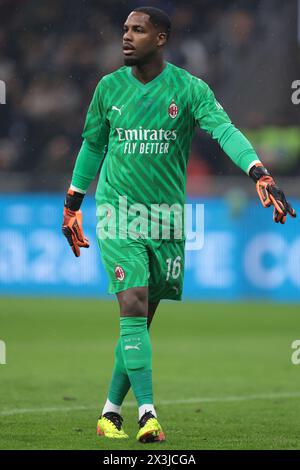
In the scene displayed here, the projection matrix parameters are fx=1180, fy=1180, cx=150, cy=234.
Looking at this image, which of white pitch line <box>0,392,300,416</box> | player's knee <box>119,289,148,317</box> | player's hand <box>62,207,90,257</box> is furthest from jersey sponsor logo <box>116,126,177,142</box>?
white pitch line <box>0,392,300,416</box>

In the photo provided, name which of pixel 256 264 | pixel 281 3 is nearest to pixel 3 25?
pixel 281 3

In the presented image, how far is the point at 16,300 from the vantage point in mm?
15320

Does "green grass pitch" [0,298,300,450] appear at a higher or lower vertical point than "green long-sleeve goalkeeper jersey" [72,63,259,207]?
lower

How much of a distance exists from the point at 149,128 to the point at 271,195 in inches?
34.4

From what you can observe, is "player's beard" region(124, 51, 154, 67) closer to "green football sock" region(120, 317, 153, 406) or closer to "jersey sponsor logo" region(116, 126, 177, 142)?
"jersey sponsor logo" region(116, 126, 177, 142)

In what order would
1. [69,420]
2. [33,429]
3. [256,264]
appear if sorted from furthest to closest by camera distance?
[256,264] < [69,420] < [33,429]

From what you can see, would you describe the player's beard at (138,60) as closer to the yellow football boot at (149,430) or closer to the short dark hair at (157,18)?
the short dark hair at (157,18)

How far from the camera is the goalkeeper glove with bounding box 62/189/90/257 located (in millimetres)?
6383

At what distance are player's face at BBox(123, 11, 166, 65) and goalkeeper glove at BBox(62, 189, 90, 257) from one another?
2.76 ft

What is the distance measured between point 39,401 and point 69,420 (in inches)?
38.0

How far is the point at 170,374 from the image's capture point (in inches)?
368

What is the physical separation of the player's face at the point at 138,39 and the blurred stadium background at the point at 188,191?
337cm

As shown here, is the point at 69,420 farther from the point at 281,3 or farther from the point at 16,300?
the point at 281,3

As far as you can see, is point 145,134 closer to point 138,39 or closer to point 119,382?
point 138,39
